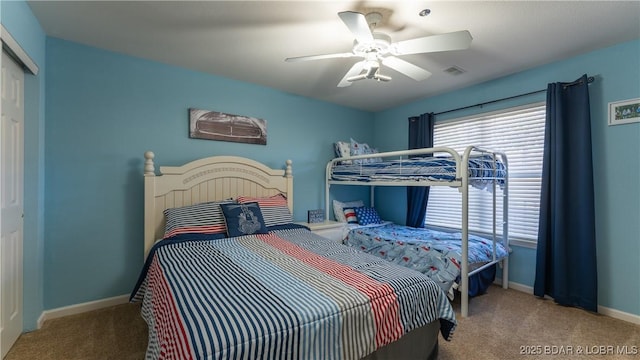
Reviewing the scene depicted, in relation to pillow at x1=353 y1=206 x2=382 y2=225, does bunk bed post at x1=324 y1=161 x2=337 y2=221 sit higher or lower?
higher

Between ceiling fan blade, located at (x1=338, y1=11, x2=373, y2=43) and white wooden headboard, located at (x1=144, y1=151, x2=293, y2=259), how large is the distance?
1.89 meters

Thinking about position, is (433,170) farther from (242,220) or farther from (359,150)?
(242,220)

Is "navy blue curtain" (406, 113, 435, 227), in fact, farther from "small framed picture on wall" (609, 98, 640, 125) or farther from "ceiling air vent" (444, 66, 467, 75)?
"small framed picture on wall" (609, 98, 640, 125)

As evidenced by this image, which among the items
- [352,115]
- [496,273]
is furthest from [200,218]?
[496,273]

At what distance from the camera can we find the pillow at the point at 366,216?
12.6ft

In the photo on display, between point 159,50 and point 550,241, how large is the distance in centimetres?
408

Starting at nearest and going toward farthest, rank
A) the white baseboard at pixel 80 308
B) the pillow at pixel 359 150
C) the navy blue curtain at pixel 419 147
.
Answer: the white baseboard at pixel 80 308
the navy blue curtain at pixel 419 147
the pillow at pixel 359 150

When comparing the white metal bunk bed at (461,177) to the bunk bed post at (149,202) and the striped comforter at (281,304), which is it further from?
the bunk bed post at (149,202)

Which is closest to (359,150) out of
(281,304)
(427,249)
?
(427,249)

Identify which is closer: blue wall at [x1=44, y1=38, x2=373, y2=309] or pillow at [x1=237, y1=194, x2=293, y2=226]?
blue wall at [x1=44, y1=38, x2=373, y2=309]

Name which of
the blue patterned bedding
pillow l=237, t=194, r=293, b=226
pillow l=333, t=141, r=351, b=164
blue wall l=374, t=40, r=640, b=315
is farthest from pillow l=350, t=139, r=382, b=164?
blue wall l=374, t=40, r=640, b=315

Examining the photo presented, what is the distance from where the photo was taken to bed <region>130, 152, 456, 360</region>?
3.43 ft

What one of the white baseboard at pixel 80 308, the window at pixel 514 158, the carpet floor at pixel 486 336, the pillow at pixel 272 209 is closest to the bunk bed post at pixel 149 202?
the white baseboard at pixel 80 308

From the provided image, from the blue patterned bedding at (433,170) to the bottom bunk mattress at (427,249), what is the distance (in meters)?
0.63
